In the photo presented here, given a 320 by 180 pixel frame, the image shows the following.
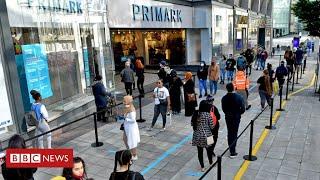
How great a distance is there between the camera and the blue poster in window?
9.03 m

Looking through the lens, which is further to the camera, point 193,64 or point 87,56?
point 193,64

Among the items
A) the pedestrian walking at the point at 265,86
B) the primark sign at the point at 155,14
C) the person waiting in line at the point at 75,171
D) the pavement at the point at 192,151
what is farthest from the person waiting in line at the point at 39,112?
the primark sign at the point at 155,14

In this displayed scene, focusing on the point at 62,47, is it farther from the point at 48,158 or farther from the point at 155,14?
the point at 155,14

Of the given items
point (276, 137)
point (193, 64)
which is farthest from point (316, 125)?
point (193, 64)

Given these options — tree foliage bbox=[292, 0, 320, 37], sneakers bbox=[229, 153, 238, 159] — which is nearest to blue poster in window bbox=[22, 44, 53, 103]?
sneakers bbox=[229, 153, 238, 159]

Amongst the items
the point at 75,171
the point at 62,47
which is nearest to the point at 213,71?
the point at 62,47

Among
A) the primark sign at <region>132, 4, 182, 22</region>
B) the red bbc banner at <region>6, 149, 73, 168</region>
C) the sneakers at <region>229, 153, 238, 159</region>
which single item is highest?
the primark sign at <region>132, 4, 182, 22</region>

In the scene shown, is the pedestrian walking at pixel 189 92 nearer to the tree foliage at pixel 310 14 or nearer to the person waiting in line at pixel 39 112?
the person waiting in line at pixel 39 112

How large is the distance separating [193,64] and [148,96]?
974cm

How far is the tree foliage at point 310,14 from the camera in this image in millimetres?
14867

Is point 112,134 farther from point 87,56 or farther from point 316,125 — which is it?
point 316,125

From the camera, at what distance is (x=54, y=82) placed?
10.4m

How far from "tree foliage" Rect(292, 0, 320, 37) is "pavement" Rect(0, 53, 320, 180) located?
18.8ft

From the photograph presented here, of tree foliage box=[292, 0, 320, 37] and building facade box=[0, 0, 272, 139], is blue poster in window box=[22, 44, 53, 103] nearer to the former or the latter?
building facade box=[0, 0, 272, 139]
